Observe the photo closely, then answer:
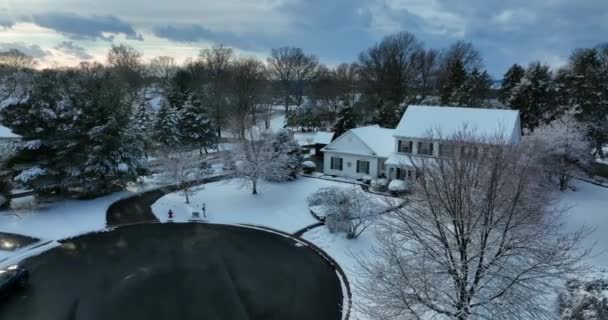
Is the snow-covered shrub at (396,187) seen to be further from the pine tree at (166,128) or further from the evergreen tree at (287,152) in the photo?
the pine tree at (166,128)

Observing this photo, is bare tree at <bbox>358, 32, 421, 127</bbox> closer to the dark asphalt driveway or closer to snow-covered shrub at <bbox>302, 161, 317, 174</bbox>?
snow-covered shrub at <bbox>302, 161, 317, 174</bbox>

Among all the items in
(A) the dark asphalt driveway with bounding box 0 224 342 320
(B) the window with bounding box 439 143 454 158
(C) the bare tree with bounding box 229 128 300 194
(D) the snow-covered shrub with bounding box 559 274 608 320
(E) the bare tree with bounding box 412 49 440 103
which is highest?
(E) the bare tree with bounding box 412 49 440 103

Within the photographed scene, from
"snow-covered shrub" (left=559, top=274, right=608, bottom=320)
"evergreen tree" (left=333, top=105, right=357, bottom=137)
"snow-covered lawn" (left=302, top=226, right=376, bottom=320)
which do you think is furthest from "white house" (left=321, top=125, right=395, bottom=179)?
"snow-covered shrub" (left=559, top=274, right=608, bottom=320)

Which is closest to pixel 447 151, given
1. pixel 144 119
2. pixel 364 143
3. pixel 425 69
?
pixel 364 143

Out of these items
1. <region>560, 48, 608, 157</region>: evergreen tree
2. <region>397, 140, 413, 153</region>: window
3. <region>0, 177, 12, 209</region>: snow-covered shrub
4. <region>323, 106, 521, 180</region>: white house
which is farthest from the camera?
<region>560, 48, 608, 157</region>: evergreen tree

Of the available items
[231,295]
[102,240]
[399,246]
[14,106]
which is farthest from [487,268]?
[14,106]

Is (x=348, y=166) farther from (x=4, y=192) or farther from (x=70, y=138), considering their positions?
(x=4, y=192)

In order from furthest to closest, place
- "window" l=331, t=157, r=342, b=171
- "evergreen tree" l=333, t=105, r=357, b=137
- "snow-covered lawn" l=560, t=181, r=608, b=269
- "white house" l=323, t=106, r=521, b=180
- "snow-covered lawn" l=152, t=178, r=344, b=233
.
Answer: "evergreen tree" l=333, t=105, r=357, b=137, "window" l=331, t=157, r=342, b=171, "white house" l=323, t=106, r=521, b=180, "snow-covered lawn" l=152, t=178, r=344, b=233, "snow-covered lawn" l=560, t=181, r=608, b=269
